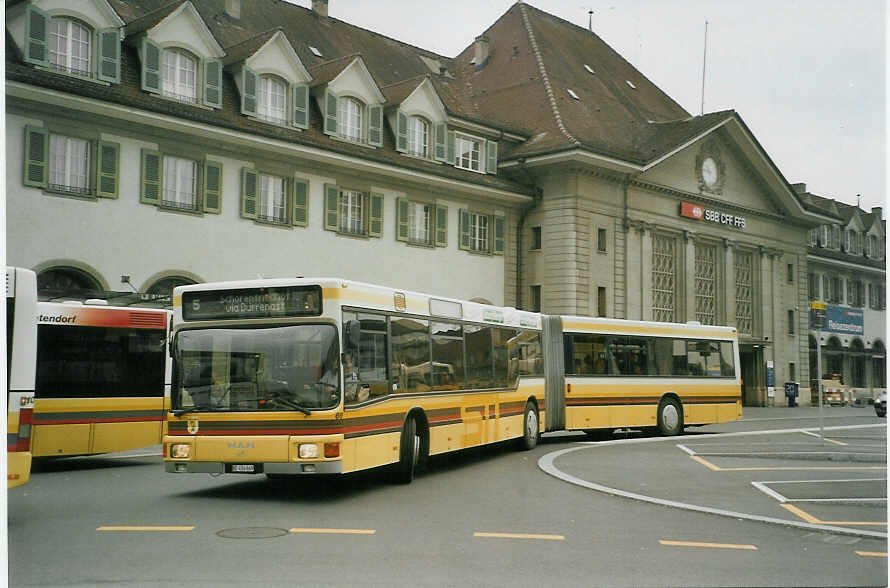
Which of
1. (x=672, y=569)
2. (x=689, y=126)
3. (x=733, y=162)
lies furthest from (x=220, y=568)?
(x=733, y=162)

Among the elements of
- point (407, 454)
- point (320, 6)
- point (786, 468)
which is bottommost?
point (786, 468)

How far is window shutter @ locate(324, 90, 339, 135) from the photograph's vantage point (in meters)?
32.9

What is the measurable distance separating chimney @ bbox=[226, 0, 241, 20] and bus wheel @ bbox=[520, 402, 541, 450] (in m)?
20.3

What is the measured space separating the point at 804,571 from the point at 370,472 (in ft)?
28.4

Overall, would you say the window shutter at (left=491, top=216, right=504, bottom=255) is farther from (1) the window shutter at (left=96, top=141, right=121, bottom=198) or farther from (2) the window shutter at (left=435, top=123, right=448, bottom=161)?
(1) the window shutter at (left=96, top=141, right=121, bottom=198)

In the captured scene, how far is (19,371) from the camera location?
10.1 m

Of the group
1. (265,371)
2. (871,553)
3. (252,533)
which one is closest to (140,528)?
(252,533)

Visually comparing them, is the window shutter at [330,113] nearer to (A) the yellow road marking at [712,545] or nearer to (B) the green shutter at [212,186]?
(B) the green shutter at [212,186]

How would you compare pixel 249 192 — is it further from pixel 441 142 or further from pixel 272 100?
pixel 441 142

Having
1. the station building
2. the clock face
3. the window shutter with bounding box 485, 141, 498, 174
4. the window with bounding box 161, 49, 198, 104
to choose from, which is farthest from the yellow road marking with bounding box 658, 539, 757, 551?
the clock face

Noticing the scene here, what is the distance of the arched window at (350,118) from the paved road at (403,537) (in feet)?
65.7

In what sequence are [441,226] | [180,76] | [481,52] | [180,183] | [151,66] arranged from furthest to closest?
[481,52] < [441,226] < [180,76] < [180,183] < [151,66]

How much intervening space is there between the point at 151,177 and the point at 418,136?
11.4 meters

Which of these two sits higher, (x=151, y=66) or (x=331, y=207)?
(x=151, y=66)
